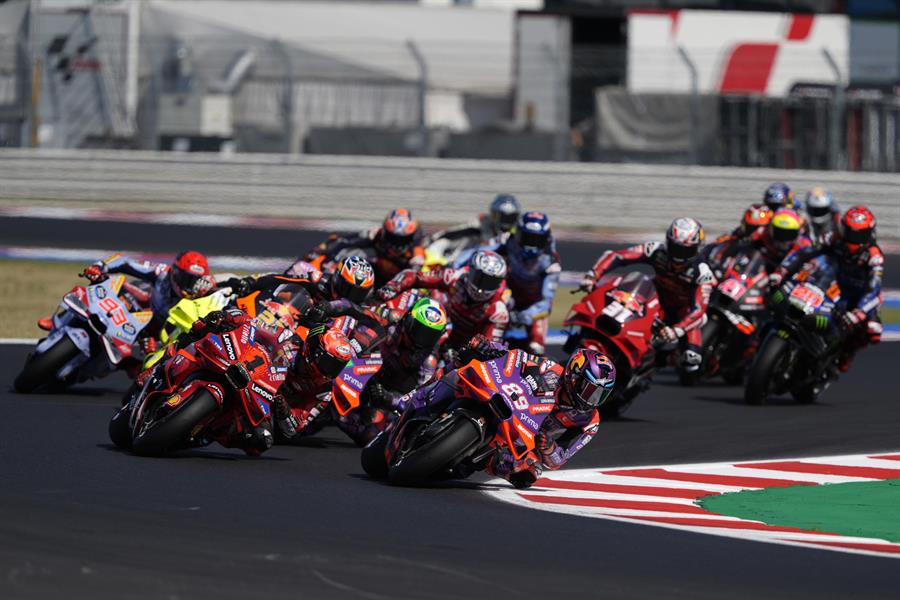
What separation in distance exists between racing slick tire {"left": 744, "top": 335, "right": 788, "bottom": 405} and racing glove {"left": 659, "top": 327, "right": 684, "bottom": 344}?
1.50 meters

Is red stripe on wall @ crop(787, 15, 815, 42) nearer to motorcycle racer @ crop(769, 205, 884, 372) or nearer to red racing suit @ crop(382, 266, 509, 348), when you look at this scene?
motorcycle racer @ crop(769, 205, 884, 372)

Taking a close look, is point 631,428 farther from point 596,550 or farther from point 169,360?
point 596,550

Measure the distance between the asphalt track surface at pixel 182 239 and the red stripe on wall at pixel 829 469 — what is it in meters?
12.4

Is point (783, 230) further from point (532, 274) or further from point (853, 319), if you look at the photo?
point (532, 274)

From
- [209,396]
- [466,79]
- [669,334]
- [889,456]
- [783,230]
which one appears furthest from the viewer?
[466,79]

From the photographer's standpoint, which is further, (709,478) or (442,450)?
(709,478)

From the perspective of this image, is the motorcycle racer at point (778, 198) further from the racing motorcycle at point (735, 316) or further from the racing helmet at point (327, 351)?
the racing helmet at point (327, 351)

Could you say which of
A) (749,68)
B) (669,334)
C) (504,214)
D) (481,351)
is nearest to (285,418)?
(481,351)

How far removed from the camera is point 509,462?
940cm

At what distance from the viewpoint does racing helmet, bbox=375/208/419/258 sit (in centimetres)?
1495

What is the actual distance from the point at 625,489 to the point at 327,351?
6.49 ft

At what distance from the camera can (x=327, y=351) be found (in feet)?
33.6

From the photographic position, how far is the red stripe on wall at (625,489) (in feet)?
33.4

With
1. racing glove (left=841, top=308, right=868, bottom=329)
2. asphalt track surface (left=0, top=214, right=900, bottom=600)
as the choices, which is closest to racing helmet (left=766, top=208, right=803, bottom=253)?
racing glove (left=841, top=308, right=868, bottom=329)
